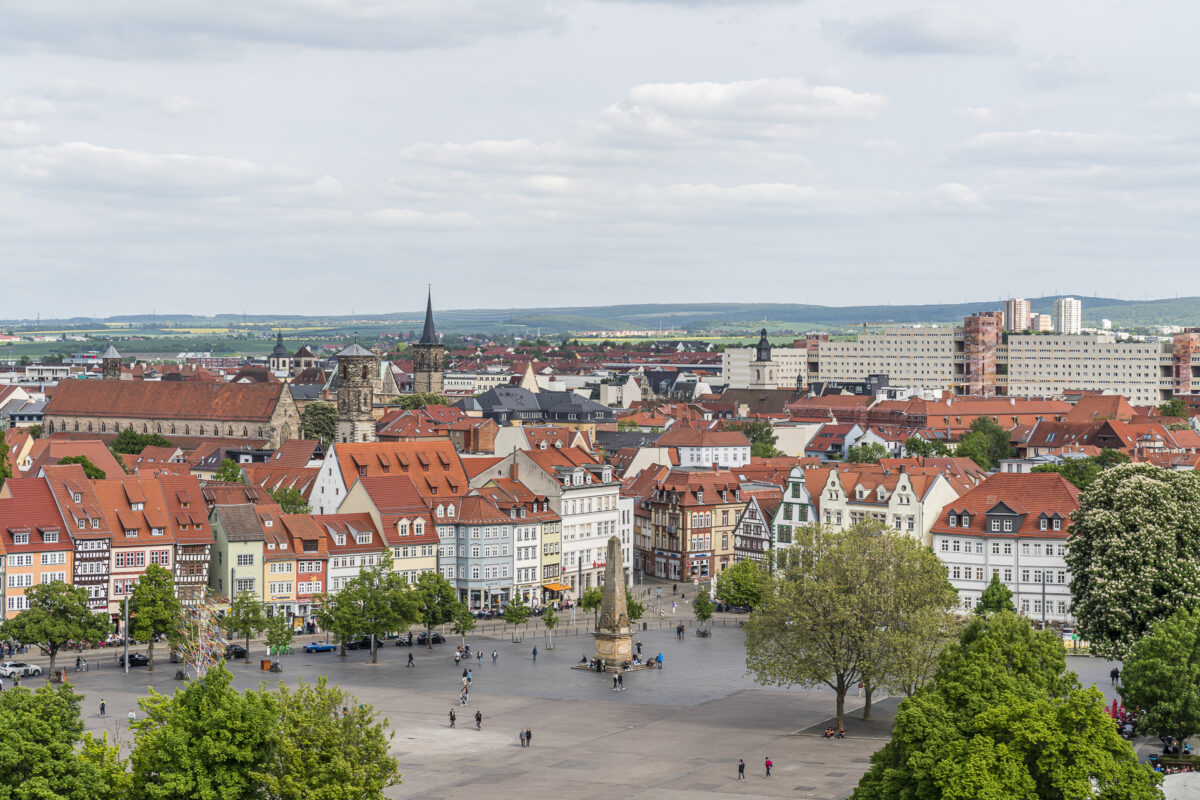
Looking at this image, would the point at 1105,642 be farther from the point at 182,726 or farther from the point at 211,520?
the point at 211,520

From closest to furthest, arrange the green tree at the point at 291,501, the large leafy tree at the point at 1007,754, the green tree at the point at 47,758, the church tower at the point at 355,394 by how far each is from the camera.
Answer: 1. the green tree at the point at 47,758
2. the large leafy tree at the point at 1007,754
3. the green tree at the point at 291,501
4. the church tower at the point at 355,394

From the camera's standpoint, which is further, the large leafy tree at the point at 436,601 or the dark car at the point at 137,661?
the large leafy tree at the point at 436,601

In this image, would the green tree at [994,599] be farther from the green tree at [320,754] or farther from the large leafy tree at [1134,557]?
the green tree at [320,754]

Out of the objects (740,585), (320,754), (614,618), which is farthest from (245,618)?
(320,754)

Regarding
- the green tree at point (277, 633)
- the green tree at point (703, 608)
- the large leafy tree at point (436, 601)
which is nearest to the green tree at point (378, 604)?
the large leafy tree at point (436, 601)

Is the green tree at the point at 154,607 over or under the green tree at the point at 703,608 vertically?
over

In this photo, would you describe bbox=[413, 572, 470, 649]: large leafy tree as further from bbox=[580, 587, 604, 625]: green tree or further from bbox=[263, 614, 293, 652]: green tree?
bbox=[580, 587, 604, 625]: green tree

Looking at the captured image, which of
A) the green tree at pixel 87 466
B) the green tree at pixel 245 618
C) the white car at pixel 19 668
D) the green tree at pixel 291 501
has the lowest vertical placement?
the white car at pixel 19 668

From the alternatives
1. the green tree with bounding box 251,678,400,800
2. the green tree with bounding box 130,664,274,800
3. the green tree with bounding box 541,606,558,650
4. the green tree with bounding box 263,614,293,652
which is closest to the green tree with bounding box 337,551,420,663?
the green tree with bounding box 263,614,293,652

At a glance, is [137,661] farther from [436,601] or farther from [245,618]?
[436,601]
